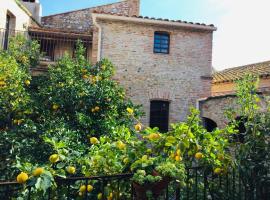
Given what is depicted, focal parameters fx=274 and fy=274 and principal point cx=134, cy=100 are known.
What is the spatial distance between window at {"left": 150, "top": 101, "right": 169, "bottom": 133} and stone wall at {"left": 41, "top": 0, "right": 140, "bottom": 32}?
689cm

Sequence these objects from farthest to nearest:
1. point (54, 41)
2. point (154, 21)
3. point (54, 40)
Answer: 1. point (54, 41)
2. point (54, 40)
3. point (154, 21)

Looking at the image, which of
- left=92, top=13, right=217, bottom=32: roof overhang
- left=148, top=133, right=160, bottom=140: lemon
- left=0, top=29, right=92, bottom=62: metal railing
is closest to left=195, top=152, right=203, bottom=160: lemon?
left=148, top=133, right=160, bottom=140: lemon

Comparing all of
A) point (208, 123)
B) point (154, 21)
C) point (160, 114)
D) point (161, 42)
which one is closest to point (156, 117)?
point (160, 114)

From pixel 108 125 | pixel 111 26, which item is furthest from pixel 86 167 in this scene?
pixel 111 26

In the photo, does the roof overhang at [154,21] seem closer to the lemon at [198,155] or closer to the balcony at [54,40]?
the balcony at [54,40]

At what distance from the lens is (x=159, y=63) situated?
40.1ft

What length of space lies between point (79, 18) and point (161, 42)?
6.88 m

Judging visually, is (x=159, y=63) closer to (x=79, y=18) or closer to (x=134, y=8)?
(x=134, y=8)

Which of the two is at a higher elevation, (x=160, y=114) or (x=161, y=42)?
(x=161, y=42)

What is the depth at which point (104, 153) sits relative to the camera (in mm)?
2926

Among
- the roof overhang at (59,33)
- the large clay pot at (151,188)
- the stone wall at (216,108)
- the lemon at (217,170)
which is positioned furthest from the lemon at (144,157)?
the roof overhang at (59,33)

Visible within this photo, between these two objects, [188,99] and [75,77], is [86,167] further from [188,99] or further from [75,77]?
[188,99]

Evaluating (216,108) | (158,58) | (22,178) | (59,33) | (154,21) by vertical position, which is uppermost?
(154,21)

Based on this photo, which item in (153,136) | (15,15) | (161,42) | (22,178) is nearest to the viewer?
(22,178)
